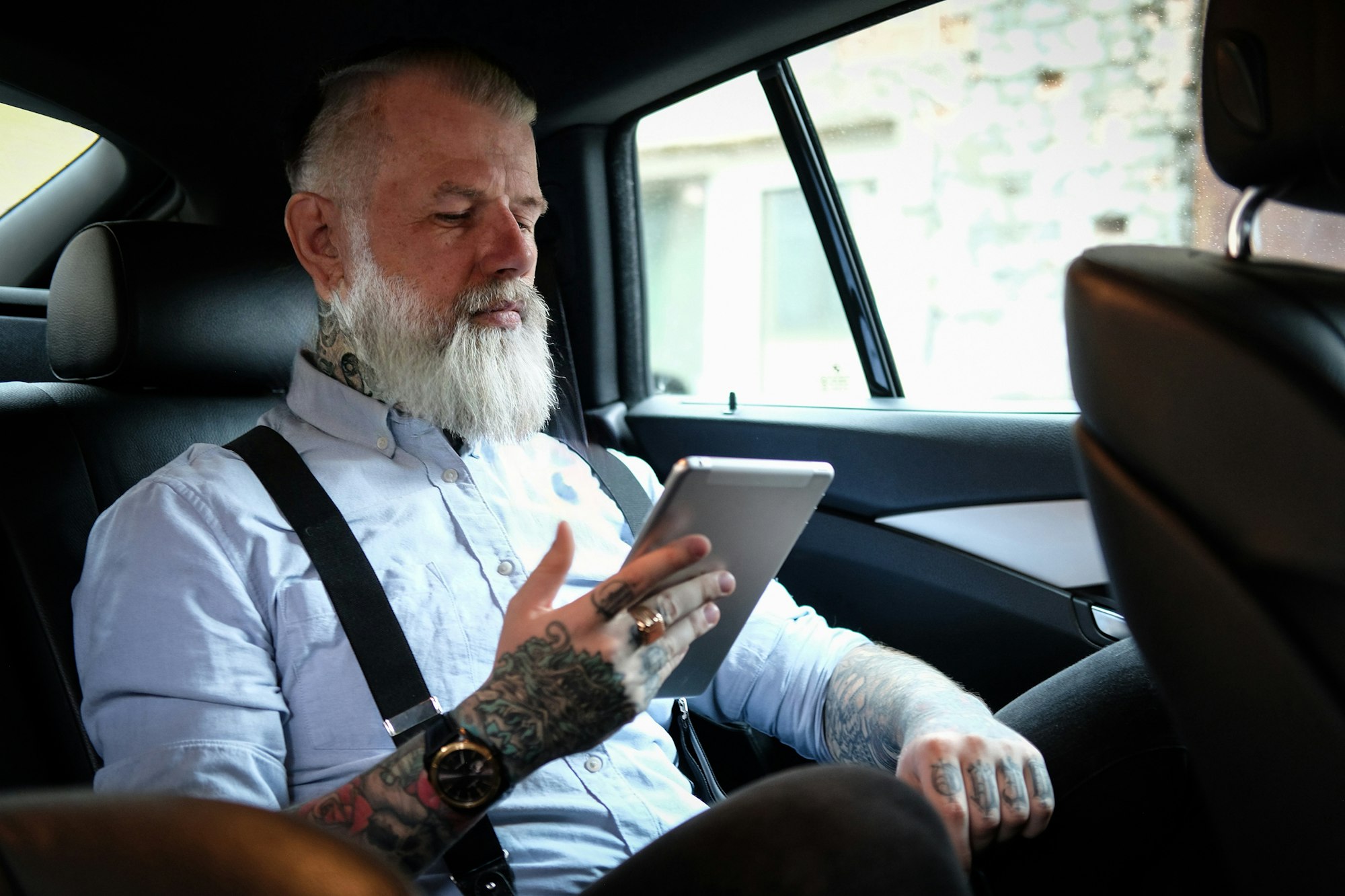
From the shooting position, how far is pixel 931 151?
7.88ft

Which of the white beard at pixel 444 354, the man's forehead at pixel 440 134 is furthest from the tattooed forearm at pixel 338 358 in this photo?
the man's forehead at pixel 440 134

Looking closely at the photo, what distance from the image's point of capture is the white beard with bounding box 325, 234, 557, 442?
5.18ft

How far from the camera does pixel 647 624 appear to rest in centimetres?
100

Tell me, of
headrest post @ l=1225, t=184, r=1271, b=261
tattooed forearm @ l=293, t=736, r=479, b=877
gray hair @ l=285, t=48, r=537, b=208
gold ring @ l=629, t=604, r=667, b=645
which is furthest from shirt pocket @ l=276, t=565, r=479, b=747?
headrest post @ l=1225, t=184, r=1271, b=261

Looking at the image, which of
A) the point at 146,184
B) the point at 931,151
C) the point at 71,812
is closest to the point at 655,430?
the point at 931,151

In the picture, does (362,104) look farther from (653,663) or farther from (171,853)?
(171,853)

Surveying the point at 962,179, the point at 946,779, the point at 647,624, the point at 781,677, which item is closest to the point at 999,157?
the point at 962,179

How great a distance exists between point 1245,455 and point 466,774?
0.72 m

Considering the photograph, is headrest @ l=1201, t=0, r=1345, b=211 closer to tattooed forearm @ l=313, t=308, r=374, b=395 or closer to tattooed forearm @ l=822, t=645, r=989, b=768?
tattooed forearm @ l=822, t=645, r=989, b=768

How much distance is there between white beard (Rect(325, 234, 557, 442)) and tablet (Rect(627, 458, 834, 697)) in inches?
21.4

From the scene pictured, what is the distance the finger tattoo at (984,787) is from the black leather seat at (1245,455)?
239 mm

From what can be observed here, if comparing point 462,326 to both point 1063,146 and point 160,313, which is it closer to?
point 160,313

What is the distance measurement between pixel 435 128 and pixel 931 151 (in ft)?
4.04

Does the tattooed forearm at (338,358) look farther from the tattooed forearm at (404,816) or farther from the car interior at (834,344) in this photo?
the tattooed forearm at (404,816)
